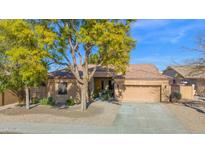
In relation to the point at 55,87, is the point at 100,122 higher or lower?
lower

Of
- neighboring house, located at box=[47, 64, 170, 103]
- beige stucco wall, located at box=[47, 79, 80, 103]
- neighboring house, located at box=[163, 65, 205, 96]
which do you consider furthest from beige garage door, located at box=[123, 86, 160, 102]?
beige stucco wall, located at box=[47, 79, 80, 103]

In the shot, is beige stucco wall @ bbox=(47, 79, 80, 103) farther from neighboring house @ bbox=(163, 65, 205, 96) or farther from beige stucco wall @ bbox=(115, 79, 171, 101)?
neighboring house @ bbox=(163, 65, 205, 96)

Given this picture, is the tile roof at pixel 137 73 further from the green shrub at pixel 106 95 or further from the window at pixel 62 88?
the green shrub at pixel 106 95

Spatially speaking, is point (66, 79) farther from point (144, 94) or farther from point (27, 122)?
point (27, 122)

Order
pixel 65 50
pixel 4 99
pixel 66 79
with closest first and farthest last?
pixel 65 50
pixel 4 99
pixel 66 79

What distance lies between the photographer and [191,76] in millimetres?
15906

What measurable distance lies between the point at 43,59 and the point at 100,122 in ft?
18.4

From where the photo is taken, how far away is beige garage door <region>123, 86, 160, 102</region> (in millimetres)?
20719

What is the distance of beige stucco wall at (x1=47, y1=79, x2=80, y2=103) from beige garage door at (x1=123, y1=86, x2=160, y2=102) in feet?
15.7

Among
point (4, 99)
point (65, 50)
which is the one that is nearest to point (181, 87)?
point (65, 50)

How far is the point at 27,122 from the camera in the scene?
10852 millimetres

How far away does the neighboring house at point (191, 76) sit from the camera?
14.2m

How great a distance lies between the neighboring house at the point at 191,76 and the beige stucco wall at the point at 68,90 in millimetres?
9948

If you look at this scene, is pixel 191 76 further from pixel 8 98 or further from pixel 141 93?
pixel 8 98
